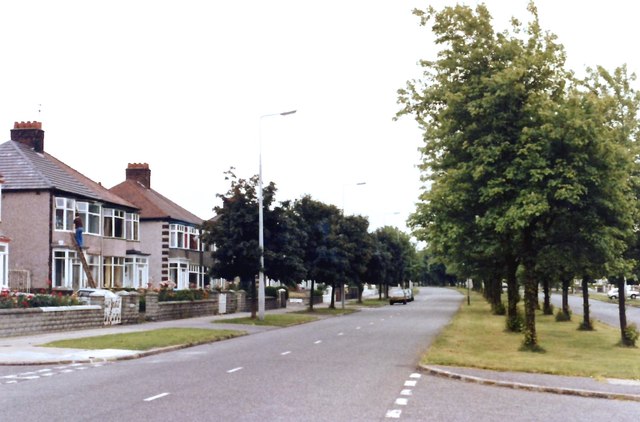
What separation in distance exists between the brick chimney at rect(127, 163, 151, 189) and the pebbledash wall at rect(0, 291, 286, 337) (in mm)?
21625

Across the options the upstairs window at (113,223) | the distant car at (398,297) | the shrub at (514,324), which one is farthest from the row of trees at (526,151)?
the distant car at (398,297)

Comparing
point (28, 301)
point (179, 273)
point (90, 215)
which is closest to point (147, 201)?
point (179, 273)

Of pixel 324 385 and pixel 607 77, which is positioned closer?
pixel 324 385

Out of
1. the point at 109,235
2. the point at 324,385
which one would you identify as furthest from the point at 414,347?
the point at 109,235

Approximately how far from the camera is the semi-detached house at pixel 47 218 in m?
41.2

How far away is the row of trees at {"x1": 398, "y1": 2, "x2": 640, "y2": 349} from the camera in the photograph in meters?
21.0

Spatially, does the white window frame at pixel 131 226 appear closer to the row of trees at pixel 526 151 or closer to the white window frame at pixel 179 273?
the white window frame at pixel 179 273

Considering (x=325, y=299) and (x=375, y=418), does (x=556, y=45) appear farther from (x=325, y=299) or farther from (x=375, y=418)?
(x=325, y=299)

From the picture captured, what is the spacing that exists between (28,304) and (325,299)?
167 ft

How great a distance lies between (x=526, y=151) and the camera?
68.7ft

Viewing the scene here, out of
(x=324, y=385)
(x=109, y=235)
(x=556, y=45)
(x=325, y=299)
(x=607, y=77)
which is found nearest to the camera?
(x=324, y=385)

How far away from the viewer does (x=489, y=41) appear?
75.5 feet

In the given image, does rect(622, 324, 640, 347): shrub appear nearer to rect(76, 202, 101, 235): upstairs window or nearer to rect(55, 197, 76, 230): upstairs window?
rect(55, 197, 76, 230): upstairs window

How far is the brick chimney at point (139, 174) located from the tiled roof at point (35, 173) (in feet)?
53.2
